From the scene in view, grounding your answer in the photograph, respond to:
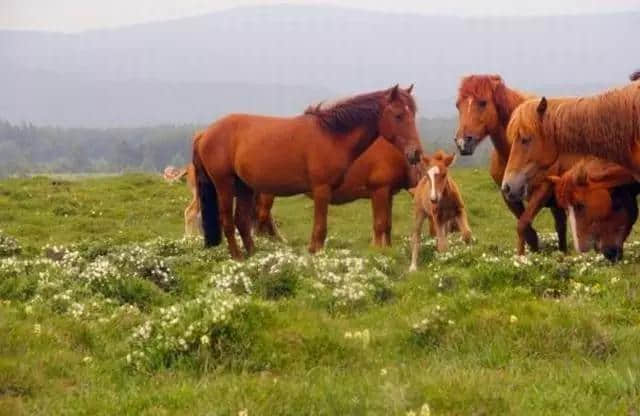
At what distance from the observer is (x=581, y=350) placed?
7824 millimetres

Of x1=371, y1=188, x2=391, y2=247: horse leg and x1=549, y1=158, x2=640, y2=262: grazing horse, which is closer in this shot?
x1=549, y1=158, x2=640, y2=262: grazing horse

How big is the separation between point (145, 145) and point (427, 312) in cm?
14643

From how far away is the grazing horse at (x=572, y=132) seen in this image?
1071cm

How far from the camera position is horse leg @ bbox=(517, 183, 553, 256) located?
1334cm

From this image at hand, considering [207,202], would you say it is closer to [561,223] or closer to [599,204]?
[561,223]

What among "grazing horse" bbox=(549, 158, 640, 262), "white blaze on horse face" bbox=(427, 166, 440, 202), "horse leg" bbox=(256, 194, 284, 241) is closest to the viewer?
"grazing horse" bbox=(549, 158, 640, 262)

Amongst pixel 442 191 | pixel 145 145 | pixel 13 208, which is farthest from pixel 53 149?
pixel 442 191

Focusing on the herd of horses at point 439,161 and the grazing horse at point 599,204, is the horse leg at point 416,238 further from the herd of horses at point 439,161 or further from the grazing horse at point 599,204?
the grazing horse at point 599,204

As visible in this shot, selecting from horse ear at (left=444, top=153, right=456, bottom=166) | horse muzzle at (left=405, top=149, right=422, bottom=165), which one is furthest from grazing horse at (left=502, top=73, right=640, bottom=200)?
horse ear at (left=444, top=153, right=456, bottom=166)

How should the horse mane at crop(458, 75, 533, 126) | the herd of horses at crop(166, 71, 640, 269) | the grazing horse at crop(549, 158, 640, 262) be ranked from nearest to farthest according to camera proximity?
the herd of horses at crop(166, 71, 640, 269)
the grazing horse at crop(549, 158, 640, 262)
the horse mane at crop(458, 75, 533, 126)

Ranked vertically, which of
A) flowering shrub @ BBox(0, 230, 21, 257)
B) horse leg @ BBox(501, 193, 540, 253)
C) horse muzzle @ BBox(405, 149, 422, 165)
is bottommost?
flowering shrub @ BBox(0, 230, 21, 257)

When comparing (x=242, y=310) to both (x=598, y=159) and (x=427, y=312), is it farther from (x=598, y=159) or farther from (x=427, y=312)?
(x=598, y=159)

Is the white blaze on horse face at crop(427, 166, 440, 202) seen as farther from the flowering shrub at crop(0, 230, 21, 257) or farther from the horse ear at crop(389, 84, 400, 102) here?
the flowering shrub at crop(0, 230, 21, 257)

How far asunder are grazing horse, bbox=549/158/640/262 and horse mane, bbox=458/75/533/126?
1986 millimetres
